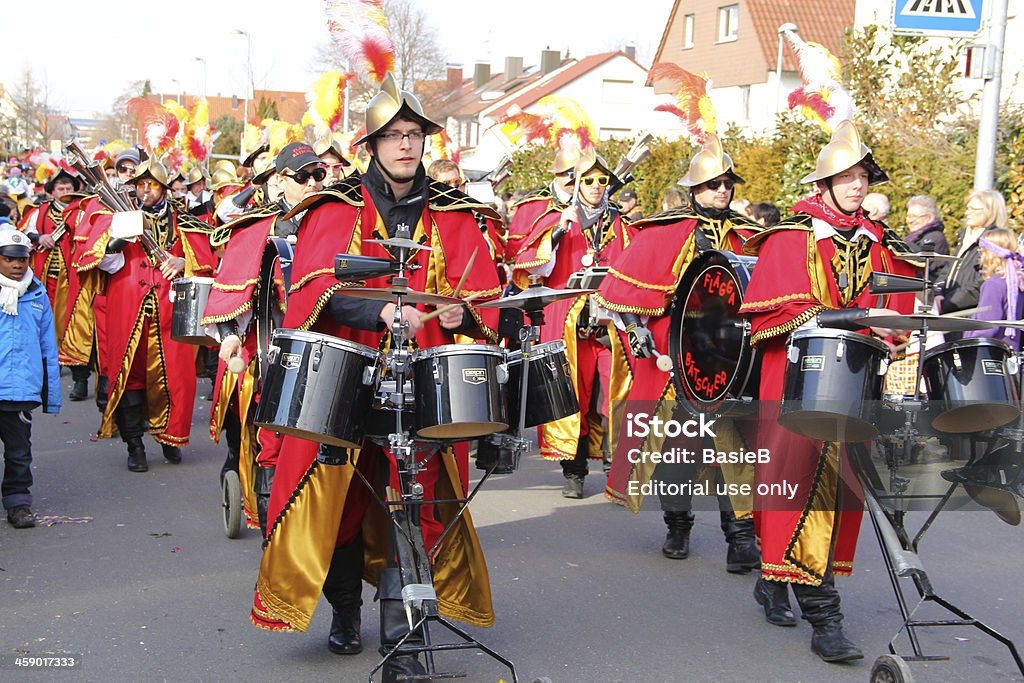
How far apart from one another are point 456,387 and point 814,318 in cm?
171

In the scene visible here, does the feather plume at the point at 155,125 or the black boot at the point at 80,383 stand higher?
the feather plume at the point at 155,125

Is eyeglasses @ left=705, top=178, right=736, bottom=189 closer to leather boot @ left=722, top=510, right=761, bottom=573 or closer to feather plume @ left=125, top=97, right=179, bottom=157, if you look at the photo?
leather boot @ left=722, top=510, right=761, bottom=573

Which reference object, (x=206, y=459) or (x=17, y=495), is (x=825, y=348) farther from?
(x=206, y=459)

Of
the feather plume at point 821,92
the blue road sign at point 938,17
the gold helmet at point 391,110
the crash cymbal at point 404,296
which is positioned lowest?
the crash cymbal at point 404,296

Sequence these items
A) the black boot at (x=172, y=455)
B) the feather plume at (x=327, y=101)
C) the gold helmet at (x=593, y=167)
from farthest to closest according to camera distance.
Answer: the feather plume at (x=327, y=101) → the black boot at (x=172, y=455) → the gold helmet at (x=593, y=167)

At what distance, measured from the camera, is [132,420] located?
9.65 metres

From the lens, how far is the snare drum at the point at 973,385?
15.5 feet

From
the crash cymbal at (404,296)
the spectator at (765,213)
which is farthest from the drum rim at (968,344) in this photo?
the spectator at (765,213)

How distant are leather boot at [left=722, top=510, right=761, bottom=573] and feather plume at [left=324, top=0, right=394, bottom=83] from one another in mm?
2984

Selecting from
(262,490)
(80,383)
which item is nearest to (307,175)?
(262,490)

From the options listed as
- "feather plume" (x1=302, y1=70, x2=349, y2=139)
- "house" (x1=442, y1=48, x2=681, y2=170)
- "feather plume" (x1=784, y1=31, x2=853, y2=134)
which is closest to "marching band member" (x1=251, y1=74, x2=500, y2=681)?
"feather plume" (x1=784, y1=31, x2=853, y2=134)

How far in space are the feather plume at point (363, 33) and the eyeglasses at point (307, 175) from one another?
5.10 ft

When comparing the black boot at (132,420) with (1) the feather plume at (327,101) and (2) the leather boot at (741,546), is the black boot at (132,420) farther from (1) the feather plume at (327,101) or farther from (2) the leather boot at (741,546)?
(2) the leather boot at (741,546)

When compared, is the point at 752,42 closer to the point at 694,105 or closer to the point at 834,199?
the point at 694,105
